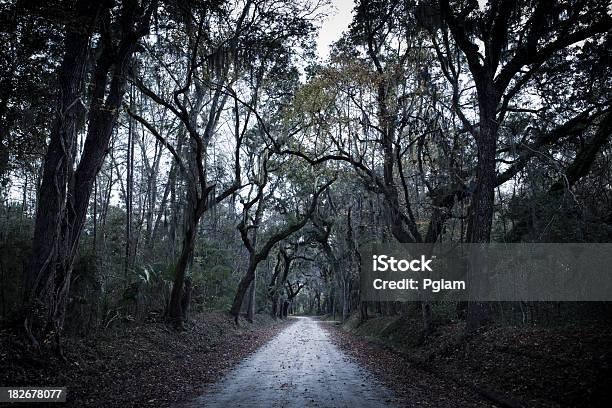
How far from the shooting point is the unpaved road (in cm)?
687

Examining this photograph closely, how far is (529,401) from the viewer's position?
268 inches

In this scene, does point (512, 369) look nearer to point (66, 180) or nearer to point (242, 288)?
point (66, 180)

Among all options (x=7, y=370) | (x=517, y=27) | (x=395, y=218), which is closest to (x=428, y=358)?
(x=395, y=218)

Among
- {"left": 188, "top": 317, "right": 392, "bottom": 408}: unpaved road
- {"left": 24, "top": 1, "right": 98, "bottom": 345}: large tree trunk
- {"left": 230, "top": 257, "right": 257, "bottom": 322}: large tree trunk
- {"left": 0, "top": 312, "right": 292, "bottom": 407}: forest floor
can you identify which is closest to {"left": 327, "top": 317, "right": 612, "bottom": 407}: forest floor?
{"left": 188, "top": 317, "right": 392, "bottom": 408}: unpaved road

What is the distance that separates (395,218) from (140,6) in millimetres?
11077

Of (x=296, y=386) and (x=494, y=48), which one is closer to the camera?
(x=296, y=386)

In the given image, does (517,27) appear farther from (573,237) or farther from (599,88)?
(573,237)

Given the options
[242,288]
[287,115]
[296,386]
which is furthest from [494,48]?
[242,288]

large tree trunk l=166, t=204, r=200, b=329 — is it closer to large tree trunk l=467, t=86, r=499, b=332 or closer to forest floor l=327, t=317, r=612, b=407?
forest floor l=327, t=317, r=612, b=407

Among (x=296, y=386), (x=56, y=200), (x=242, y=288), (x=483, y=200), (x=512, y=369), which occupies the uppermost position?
(x=483, y=200)

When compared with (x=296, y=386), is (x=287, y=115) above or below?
above

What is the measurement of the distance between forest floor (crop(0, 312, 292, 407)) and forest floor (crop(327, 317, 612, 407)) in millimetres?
4197

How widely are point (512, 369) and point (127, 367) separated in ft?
25.7

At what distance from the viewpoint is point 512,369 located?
26.2 ft
